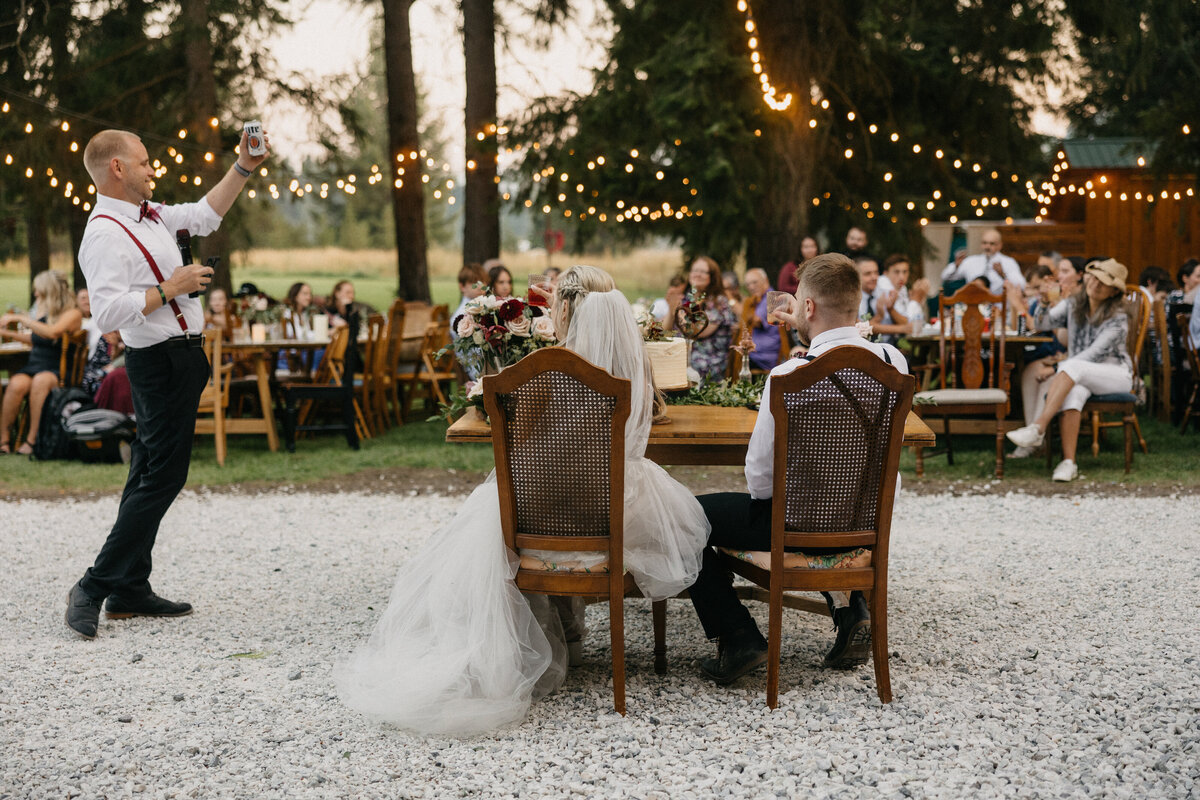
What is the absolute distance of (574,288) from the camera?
3943 millimetres

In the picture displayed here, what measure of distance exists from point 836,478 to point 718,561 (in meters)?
0.64

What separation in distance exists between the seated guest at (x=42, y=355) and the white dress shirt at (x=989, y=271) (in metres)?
8.60

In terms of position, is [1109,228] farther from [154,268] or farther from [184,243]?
[154,268]

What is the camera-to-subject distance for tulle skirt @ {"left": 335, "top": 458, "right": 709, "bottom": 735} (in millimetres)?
3678

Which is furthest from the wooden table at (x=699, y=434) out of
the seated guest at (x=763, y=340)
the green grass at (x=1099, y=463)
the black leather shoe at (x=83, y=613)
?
the seated guest at (x=763, y=340)

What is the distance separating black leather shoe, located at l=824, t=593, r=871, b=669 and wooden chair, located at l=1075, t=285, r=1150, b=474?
4665 mm

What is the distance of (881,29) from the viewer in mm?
13219

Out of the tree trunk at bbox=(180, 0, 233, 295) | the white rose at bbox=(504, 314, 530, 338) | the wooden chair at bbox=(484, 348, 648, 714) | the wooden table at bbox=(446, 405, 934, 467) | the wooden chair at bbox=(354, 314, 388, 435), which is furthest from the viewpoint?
the tree trunk at bbox=(180, 0, 233, 295)

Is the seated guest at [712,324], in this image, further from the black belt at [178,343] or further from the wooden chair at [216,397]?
the black belt at [178,343]

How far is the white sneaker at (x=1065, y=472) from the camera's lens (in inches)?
311

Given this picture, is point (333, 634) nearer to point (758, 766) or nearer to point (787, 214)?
point (758, 766)

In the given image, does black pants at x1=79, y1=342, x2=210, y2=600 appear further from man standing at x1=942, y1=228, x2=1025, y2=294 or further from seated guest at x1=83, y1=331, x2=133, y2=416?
man standing at x1=942, y1=228, x2=1025, y2=294

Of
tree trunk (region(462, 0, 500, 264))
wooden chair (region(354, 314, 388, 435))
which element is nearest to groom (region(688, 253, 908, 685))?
wooden chair (region(354, 314, 388, 435))

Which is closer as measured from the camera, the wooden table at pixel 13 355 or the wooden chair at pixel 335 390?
the wooden chair at pixel 335 390
